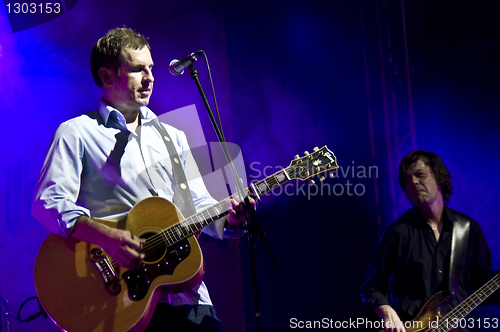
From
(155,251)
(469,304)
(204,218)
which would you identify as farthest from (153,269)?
(469,304)

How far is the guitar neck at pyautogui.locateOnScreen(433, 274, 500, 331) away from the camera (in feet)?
9.73

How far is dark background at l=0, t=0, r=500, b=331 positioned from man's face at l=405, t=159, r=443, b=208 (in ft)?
1.96

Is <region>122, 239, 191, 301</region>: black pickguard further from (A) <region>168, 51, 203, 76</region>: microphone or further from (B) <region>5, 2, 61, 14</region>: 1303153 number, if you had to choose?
(B) <region>5, 2, 61, 14</region>: 1303153 number

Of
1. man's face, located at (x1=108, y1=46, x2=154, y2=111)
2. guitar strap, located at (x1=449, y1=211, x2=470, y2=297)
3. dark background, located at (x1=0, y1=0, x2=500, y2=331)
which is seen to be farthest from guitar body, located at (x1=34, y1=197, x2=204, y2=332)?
guitar strap, located at (x1=449, y1=211, x2=470, y2=297)

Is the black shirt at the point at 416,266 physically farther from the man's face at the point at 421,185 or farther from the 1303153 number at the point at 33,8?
the 1303153 number at the point at 33,8

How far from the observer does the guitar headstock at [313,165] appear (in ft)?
8.23

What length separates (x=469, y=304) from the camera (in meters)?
3.08

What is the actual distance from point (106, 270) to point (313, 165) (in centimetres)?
131

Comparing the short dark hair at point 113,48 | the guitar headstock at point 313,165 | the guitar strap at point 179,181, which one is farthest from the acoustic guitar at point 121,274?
the short dark hair at point 113,48

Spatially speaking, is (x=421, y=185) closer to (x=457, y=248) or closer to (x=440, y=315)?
(x=457, y=248)

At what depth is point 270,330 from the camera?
4070mm

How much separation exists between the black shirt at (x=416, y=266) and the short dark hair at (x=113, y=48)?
2.44 m

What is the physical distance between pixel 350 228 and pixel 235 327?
1.50 m

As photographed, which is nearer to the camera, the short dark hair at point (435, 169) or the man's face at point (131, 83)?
the man's face at point (131, 83)
